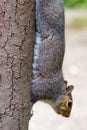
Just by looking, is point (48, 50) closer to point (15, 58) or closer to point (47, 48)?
point (47, 48)

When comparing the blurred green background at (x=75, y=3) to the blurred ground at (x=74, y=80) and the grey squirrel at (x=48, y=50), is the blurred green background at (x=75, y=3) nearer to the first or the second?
the blurred ground at (x=74, y=80)

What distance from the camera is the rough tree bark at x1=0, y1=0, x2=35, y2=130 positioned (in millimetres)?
2921

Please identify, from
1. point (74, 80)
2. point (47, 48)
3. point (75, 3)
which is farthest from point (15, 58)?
point (75, 3)

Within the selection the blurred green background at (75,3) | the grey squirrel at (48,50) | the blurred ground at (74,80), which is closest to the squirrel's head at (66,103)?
the grey squirrel at (48,50)

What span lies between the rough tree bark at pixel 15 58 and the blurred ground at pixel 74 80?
12.5 ft

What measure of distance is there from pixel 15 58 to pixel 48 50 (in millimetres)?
371

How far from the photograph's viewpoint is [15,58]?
9.77 ft

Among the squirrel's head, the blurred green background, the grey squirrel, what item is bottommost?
the blurred green background

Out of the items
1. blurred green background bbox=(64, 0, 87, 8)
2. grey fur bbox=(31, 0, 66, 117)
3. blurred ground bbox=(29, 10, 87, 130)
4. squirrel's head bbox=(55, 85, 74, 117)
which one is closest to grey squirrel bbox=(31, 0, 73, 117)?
grey fur bbox=(31, 0, 66, 117)

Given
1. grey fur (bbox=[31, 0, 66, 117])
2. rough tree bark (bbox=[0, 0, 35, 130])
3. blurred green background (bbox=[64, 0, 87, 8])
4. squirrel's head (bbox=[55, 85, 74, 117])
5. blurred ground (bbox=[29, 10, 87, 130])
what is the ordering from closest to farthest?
rough tree bark (bbox=[0, 0, 35, 130]) → grey fur (bbox=[31, 0, 66, 117]) → squirrel's head (bbox=[55, 85, 74, 117]) → blurred ground (bbox=[29, 10, 87, 130]) → blurred green background (bbox=[64, 0, 87, 8])

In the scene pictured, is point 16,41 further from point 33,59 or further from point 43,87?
point 43,87

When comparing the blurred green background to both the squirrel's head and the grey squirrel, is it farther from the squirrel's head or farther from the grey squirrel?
the grey squirrel

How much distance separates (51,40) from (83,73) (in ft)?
20.1

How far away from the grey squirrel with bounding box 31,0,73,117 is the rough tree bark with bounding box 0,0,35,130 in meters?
0.13
